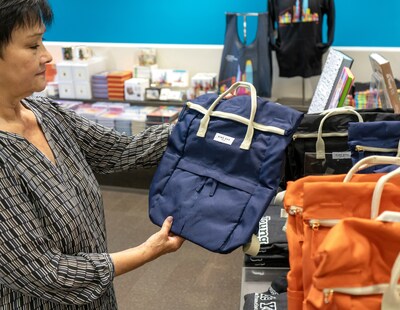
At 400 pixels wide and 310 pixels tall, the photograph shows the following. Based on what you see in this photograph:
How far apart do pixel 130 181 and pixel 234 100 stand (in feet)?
9.95

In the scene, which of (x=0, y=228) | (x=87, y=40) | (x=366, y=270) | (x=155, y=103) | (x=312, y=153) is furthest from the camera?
(x=87, y=40)

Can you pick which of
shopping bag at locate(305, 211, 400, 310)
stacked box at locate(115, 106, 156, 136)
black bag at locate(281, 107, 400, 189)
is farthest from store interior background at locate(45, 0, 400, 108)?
A: shopping bag at locate(305, 211, 400, 310)

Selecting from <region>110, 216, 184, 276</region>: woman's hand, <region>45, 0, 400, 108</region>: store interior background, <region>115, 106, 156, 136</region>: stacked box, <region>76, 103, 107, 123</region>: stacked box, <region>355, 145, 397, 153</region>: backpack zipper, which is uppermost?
<region>45, 0, 400, 108</region>: store interior background

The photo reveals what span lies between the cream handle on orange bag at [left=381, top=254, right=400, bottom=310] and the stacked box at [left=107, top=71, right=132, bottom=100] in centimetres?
385

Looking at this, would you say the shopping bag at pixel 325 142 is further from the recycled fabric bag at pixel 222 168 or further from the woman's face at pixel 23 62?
the woman's face at pixel 23 62

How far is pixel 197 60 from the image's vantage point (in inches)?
177

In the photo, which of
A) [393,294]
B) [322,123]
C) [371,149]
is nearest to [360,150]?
[371,149]

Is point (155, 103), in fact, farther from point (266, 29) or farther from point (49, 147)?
point (49, 147)

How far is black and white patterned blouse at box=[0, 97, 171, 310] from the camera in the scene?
1259mm

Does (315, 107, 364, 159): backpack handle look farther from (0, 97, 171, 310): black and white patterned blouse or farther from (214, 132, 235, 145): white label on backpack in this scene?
(0, 97, 171, 310): black and white patterned blouse

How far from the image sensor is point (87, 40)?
20.0ft

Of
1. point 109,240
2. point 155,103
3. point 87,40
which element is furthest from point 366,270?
point 87,40

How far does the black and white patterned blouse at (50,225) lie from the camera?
126 cm

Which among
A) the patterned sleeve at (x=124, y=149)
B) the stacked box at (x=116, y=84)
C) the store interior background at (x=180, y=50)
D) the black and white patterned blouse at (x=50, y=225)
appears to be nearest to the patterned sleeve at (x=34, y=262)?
the black and white patterned blouse at (x=50, y=225)
